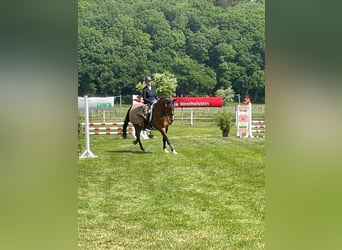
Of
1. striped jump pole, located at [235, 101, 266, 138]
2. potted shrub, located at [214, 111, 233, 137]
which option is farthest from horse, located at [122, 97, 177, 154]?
striped jump pole, located at [235, 101, 266, 138]

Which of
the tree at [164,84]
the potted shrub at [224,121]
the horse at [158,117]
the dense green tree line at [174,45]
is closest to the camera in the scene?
the dense green tree line at [174,45]

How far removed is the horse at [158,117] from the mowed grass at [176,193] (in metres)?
0.06

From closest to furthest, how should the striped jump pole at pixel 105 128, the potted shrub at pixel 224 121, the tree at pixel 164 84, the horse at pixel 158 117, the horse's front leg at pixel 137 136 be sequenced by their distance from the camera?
the tree at pixel 164 84, the potted shrub at pixel 224 121, the horse at pixel 158 117, the striped jump pole at pixel 105 128, the horse's front leg at pixel 137 136

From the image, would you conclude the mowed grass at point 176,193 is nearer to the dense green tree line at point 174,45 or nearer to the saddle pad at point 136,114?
the saddle pad at point 136,114

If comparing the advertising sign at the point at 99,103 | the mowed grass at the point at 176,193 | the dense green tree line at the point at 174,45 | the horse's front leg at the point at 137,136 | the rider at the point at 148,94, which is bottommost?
the mowed grass at the point at 176,193

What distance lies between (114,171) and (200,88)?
3.45 ft

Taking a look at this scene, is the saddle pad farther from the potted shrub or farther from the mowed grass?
the potted shrub

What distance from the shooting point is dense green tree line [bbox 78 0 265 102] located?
254 centimetres

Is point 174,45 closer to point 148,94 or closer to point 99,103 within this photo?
point 148,94

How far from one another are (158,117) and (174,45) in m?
0.73

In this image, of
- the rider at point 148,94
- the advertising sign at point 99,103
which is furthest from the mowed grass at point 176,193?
the advertising sign at point 99,103

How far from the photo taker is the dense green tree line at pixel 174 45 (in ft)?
8.35

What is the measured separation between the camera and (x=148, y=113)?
3439mm
